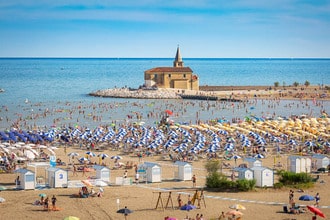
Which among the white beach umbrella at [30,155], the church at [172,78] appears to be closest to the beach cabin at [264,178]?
the white beach umbrella at [30,155]

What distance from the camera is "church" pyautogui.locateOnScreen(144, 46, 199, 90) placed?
88.2 m

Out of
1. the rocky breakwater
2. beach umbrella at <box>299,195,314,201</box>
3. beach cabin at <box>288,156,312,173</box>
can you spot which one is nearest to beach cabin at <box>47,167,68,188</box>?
beach umbrella at <box>299,195,314,201</box>

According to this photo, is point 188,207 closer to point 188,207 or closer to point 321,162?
point 188,207

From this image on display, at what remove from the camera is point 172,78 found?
89250mm

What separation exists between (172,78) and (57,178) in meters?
63.3

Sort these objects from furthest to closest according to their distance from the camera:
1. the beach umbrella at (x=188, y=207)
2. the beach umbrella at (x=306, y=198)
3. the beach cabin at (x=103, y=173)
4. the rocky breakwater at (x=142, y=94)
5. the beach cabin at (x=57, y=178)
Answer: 1. the rocky breakwater at (x=142, y=94)
2. the beach cabin at (x=103, y=173)
3. the beach cabin at (x=57, y=178)
4. the beach umbrella at (x=306, y=198)
5. the beach umbrella at (x=188, y=207)

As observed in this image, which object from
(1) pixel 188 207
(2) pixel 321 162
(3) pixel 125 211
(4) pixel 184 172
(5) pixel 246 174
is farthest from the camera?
(2) pixel 321 162

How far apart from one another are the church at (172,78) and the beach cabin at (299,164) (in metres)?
57.5

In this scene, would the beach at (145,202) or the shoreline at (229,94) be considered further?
the shoreline at (229,94)

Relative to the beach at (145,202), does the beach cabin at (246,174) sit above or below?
above

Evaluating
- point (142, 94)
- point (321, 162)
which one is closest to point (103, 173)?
point (321, 162)

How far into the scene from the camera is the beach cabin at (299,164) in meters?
30.6

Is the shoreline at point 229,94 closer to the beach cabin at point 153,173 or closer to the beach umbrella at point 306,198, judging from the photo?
the beach cabin at point 153,173

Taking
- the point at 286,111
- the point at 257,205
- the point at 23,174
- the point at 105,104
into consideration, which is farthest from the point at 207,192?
the point at 105,104
